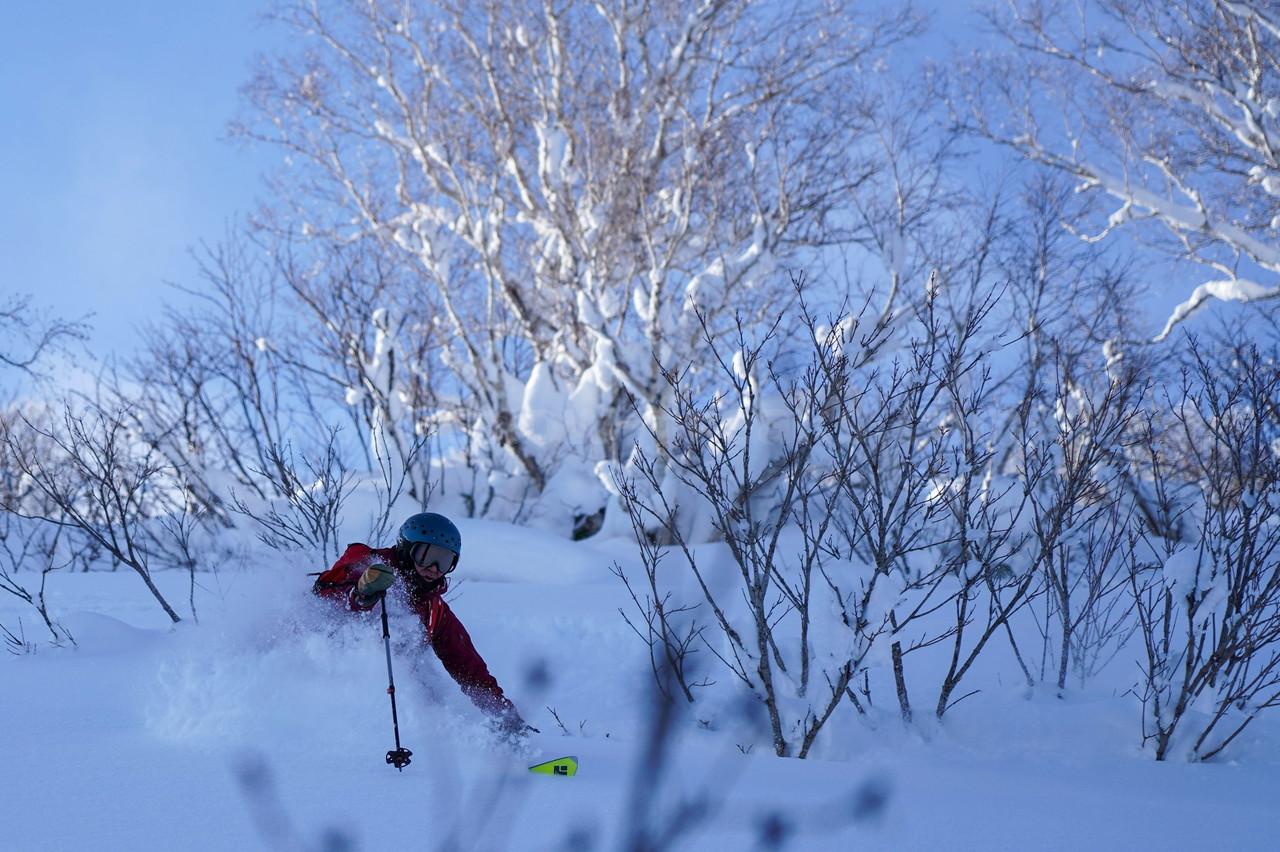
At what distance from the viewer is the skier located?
3.52 m

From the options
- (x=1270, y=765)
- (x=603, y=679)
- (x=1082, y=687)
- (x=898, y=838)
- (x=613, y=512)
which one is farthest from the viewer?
(x=613, y=512)

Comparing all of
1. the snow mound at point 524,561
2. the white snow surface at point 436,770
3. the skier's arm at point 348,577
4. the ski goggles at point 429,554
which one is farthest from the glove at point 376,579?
the snow mound at point 524,561

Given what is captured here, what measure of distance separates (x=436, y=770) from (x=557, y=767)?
411 millimetres

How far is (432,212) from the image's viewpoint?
13781 mm

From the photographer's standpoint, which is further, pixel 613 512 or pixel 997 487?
pixel 613 512

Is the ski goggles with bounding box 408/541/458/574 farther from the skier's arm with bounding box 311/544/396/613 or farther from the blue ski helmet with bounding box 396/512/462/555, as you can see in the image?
the skier's arm with bounding box 311/544/396/613

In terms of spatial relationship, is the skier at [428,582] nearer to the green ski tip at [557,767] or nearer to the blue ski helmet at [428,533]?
the blue ski helmet at [428,533]

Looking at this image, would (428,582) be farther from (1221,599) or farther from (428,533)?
(1221,599)

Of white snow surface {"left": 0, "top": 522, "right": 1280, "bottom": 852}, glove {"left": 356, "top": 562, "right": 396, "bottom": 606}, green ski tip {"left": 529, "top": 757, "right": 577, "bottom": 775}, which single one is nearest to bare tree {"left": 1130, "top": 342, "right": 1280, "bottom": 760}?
white snow surface {"left": 0, "top": 522, "right": 1280, "bottom": 852}

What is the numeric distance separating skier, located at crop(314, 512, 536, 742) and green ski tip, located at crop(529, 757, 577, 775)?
0.69 m

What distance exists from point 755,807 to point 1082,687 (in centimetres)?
422

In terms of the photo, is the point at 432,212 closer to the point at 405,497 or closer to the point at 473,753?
the point at 405,497

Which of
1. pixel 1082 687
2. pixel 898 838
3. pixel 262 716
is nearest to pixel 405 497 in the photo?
pixel 262 716

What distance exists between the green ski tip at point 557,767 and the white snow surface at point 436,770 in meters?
0.05
